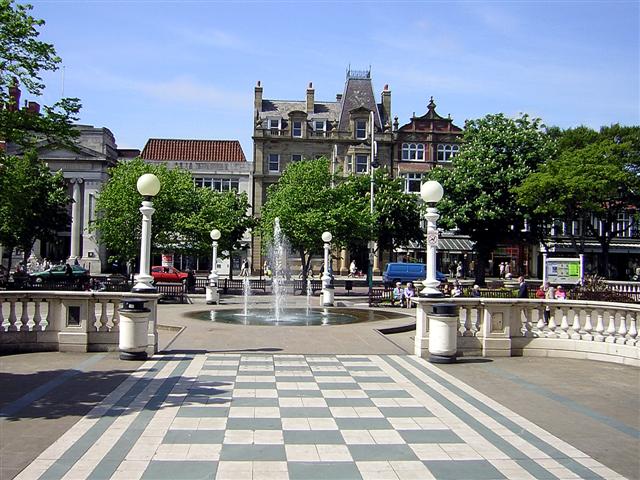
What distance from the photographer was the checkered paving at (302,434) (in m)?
6.23

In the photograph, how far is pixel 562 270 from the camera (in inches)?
1490

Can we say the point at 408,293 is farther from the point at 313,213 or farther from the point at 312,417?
the point at 312,417

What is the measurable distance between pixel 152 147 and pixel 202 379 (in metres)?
64.5

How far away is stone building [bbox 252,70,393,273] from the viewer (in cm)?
6475

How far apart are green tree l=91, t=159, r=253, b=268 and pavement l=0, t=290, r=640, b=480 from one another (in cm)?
2326

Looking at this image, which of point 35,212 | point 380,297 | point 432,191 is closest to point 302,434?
point 432,191

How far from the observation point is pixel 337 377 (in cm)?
1112

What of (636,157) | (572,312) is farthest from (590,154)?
(572,312)

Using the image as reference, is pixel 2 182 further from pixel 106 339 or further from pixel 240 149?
pixel 240 149

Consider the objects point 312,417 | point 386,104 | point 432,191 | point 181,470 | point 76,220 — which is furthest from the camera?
point 386,104

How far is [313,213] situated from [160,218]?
880 cm

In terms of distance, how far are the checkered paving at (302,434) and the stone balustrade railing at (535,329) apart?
8.32 feet

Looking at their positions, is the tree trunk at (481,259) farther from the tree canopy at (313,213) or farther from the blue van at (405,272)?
the tree canopy at (313,213)

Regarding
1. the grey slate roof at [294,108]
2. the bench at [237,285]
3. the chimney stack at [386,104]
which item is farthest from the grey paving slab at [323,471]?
the grey slate roof at [294,108]
